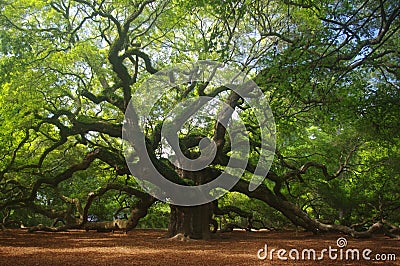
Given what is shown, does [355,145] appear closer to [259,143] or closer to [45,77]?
[259,143]

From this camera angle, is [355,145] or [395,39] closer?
[395,39]

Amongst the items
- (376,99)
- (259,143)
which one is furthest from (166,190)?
(376,99)

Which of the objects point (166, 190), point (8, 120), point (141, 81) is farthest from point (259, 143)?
point (8, 120)

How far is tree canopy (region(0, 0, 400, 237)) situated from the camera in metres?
7.42

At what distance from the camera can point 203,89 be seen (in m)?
11.9

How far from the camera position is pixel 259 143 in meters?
13.6

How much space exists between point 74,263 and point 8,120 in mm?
5921

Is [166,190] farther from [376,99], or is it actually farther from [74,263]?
[376,99]

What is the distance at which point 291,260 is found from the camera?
7117mm

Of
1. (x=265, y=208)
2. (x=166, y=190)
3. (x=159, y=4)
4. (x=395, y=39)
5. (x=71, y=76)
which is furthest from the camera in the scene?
(x=265, y=208)

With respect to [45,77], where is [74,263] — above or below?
below

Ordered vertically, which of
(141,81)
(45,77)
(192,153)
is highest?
(141,81)

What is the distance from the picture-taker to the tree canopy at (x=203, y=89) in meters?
7.42

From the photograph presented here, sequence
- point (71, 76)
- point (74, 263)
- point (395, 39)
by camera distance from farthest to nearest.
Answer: point (71, 76) → point (395, 39) → point (74, 263)
